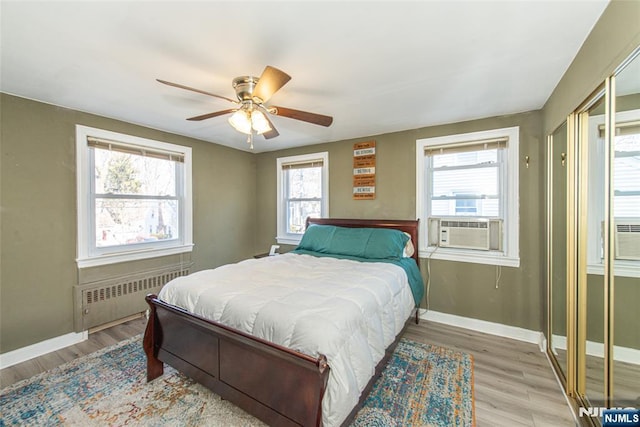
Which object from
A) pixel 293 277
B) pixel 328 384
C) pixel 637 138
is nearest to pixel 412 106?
pixel 637 138

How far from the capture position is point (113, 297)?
9.63 ft

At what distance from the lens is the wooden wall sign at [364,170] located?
11.7ft

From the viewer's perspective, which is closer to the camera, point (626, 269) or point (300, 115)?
point (626, 269)

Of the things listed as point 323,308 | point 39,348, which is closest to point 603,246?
point 323,308

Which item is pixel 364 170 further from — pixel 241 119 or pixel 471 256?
pixel 241 119

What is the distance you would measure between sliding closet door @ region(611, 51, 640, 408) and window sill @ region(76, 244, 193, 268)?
4061mm

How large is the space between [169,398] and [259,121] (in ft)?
6.86

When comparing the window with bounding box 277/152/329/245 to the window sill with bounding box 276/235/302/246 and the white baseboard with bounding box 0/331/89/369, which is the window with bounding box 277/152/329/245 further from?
the white baseboard with bounding box 0/331/89/369

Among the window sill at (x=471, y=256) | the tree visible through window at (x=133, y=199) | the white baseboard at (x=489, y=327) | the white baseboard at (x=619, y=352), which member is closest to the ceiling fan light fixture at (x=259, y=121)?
the tree visible through window at (x=133, y=199)

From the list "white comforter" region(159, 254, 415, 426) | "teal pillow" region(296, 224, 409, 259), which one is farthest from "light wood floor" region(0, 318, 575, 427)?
"teal pillow" region(296, 224, 409, 259)

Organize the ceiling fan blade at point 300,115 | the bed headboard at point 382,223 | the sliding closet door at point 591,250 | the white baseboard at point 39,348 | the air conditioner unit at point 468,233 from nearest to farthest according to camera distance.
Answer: the sliding closet door at point 591,250
the ceiling fan blade at point 300,115
the white baseboard at point 39,348
the air conditioner unit at point 468,233
the bed headboard at point 382,223

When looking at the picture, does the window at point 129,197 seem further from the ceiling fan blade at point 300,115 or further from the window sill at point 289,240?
the ceiling fan blade at point 300,115

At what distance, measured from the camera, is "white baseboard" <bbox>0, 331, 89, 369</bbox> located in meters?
2.28

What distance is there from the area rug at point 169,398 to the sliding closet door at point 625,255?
83cm
